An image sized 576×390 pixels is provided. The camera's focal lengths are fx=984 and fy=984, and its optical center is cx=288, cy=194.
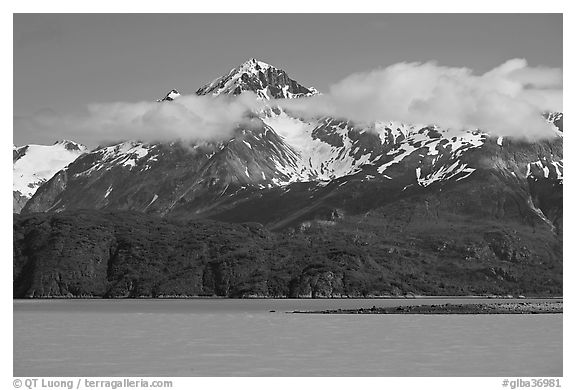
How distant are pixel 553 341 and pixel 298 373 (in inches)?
2177
